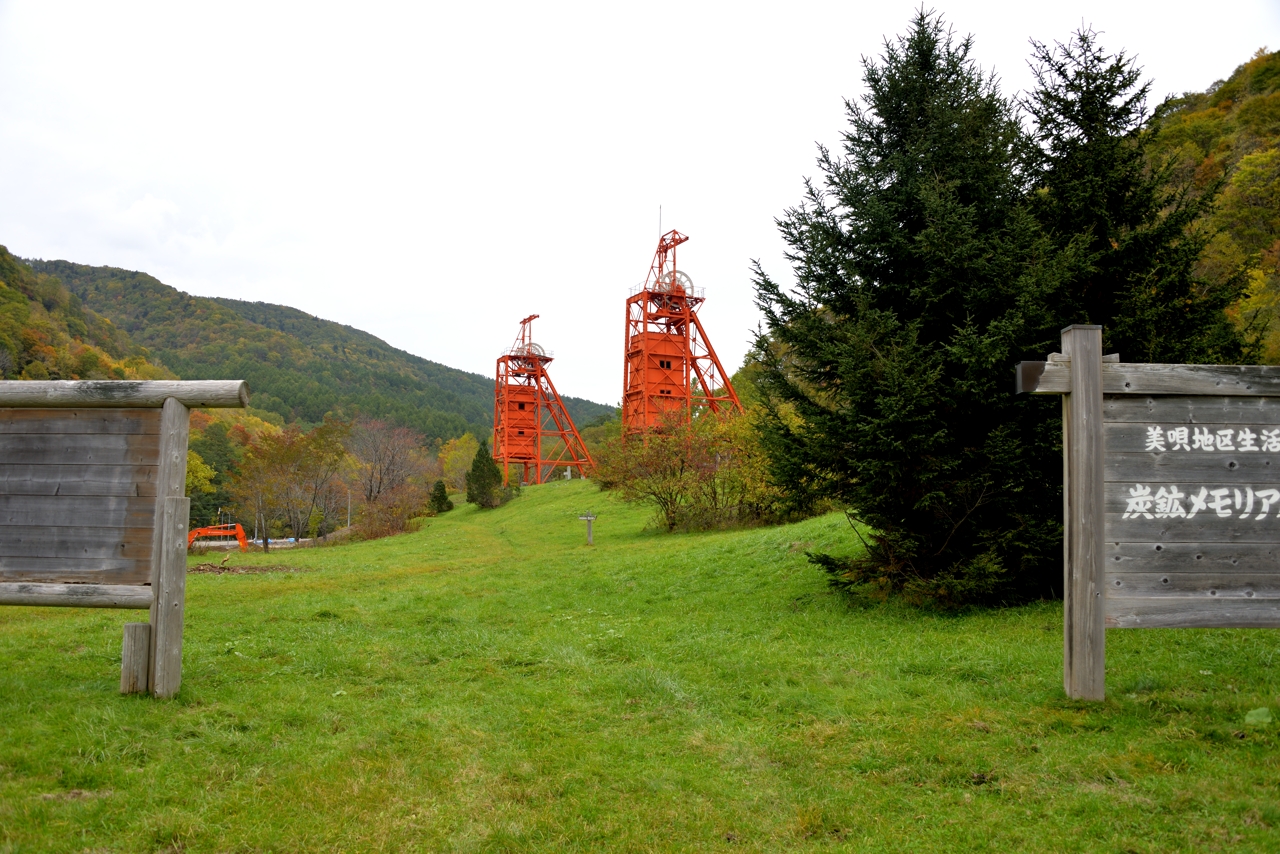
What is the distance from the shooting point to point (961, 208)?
796 cm

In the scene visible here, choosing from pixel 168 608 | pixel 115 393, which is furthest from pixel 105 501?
pixel 168 608

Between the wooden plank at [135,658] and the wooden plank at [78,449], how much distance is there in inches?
43.9

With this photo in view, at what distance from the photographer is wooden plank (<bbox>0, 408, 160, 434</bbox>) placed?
209 inches

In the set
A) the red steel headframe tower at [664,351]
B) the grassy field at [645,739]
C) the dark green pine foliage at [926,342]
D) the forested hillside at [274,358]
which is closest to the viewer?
the grassy field at [645,739]

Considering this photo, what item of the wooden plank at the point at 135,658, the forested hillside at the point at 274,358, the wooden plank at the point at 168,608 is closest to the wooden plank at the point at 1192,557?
the wooden plank at the point at 168,608

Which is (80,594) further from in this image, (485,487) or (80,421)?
(485,487)

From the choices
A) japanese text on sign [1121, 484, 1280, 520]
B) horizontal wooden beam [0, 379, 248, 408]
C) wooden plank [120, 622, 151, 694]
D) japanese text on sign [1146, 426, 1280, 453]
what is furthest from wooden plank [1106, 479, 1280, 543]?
wooden plank [120, 622, 151, 694]

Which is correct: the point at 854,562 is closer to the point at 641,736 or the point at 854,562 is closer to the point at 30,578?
the point at 641,736

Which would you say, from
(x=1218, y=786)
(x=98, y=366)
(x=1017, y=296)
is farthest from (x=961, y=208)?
(x=98, y=366)

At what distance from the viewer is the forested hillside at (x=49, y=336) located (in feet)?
143

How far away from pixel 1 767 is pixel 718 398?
38.9 m

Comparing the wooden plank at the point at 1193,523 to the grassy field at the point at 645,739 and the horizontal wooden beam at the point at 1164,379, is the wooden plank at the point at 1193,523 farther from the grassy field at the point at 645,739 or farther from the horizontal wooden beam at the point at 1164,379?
the grassy field at the point at 645,739

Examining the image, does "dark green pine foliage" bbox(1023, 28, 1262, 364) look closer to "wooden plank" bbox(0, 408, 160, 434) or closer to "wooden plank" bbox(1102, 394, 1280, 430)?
"wooden plank" bbox(1102, 394, 1280, 430)

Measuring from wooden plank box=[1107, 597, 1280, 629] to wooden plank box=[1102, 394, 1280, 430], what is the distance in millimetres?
1105
